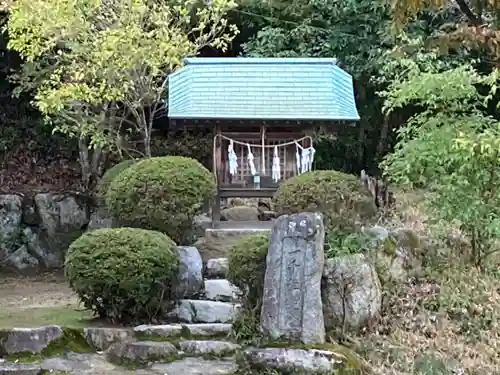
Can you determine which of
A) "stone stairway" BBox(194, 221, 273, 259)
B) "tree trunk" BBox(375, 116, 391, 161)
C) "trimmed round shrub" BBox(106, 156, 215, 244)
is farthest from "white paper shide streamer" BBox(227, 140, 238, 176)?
"tree trunk" BBox(375, 116, 391, 161)

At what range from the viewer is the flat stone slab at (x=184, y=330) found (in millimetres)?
6043

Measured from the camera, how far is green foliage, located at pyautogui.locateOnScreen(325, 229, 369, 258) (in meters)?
6.31

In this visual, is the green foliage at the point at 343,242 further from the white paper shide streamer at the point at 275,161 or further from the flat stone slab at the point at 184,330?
the white paper shide streamer at the point at 275,161

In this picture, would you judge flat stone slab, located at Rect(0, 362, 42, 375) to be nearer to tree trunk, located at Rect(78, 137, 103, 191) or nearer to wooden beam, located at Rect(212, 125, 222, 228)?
wooden beam, located at Rect(212, 125, 222, 228)

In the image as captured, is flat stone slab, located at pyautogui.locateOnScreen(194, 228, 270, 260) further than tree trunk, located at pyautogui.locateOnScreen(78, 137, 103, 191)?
No

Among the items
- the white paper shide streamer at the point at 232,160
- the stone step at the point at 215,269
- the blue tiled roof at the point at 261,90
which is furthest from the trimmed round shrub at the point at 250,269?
the blue tiled roof at the point at 261,90

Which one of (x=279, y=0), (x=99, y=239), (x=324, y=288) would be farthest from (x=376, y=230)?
(x=279, y=0)

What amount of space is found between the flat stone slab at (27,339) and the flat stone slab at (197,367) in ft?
3.43

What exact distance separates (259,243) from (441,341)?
1.86 meters

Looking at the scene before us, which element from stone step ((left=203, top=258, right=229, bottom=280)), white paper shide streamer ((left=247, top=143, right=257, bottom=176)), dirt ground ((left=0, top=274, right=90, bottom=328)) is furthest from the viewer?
white paper shide streamer ((left=247, top=143, right=257, bottom=176))

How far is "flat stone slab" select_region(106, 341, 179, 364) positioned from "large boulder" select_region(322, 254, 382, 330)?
1434 millimetres

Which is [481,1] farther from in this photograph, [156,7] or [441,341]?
[156,7]

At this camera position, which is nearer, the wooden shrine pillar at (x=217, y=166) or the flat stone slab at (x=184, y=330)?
the flat stone slab at (x=184, y=330)

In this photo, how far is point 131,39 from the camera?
982 centimetres
